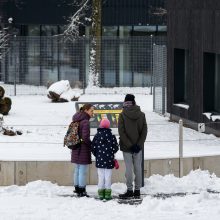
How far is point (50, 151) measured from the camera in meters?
19.4

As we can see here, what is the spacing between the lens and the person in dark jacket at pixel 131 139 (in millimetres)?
16219

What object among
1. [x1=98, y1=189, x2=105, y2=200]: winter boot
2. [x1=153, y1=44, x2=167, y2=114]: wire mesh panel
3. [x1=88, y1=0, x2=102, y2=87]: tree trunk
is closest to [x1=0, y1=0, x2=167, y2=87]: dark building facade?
[x1=88, y1=0, x2=102, y2=87]: tree trunk

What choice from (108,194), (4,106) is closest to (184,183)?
(108,194)

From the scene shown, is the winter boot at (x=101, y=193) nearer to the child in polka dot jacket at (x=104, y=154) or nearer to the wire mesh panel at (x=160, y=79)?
the child in polka dot jacket at (x=104, y=154)

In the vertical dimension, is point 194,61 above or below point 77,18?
below

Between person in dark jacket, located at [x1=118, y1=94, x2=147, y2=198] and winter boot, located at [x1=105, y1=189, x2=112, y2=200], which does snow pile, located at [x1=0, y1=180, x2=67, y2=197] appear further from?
person in dark jacket, located at [x1=118, y1=94, x2=147, y2=198]

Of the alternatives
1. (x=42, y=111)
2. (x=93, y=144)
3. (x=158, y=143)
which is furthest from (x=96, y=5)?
(x=93, y=144)

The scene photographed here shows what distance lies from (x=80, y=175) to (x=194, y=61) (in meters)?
8.80

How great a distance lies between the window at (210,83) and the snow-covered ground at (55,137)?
81cm

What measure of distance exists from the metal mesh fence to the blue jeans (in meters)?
21.0

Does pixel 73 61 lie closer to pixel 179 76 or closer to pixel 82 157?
pixel 179 76

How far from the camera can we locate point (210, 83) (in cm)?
2370

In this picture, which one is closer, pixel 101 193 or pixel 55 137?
pixel 101 193

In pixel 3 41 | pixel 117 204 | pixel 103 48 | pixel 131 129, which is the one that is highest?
pixel 3 41
